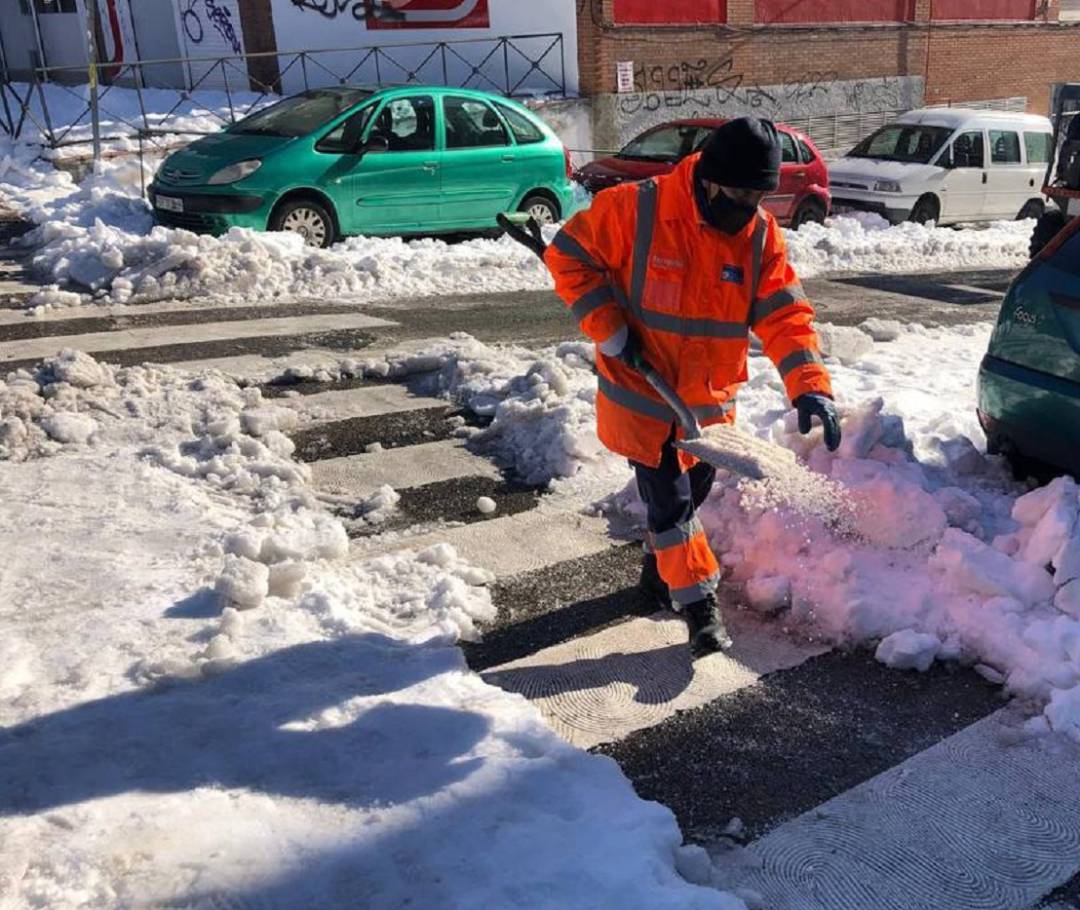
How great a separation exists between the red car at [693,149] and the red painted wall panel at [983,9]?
11.8m

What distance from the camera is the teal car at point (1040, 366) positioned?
4.54 m

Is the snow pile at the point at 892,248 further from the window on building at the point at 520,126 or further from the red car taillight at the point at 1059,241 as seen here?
the red car taillight at the point at 1059,241

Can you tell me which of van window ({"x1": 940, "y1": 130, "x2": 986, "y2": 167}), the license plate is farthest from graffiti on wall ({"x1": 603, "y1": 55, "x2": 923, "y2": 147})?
the license plate

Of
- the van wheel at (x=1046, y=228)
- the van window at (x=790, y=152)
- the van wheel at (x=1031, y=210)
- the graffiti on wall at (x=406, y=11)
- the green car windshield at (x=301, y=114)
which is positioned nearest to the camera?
the green car windshield at (x=301, y=114)

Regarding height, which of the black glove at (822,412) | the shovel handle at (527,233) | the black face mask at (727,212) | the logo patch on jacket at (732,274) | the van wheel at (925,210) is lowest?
the van wheel at (925,210)

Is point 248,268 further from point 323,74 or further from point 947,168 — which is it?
point 947,168

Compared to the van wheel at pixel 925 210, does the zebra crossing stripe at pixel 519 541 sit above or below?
above

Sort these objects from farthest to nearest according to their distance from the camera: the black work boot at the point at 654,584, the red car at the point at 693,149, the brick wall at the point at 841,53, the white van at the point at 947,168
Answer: the brick wall at the point at 841,53
the white van at the point at 947,168
the red car at the point at 693,149
the black work boot at the point at 654,584

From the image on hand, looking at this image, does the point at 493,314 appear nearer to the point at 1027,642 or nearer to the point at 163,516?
the point at 163,516

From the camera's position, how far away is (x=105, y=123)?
17328mm

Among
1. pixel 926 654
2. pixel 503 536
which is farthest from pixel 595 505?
pixel 926 654

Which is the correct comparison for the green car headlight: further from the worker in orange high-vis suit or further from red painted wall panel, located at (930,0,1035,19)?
red painted wall panel, located at (930,0,1035,19)

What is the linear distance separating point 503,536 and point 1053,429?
2.32 metres

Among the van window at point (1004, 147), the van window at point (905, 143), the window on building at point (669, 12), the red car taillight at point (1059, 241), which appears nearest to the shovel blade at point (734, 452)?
the red car taillight at point (1059, 241)
